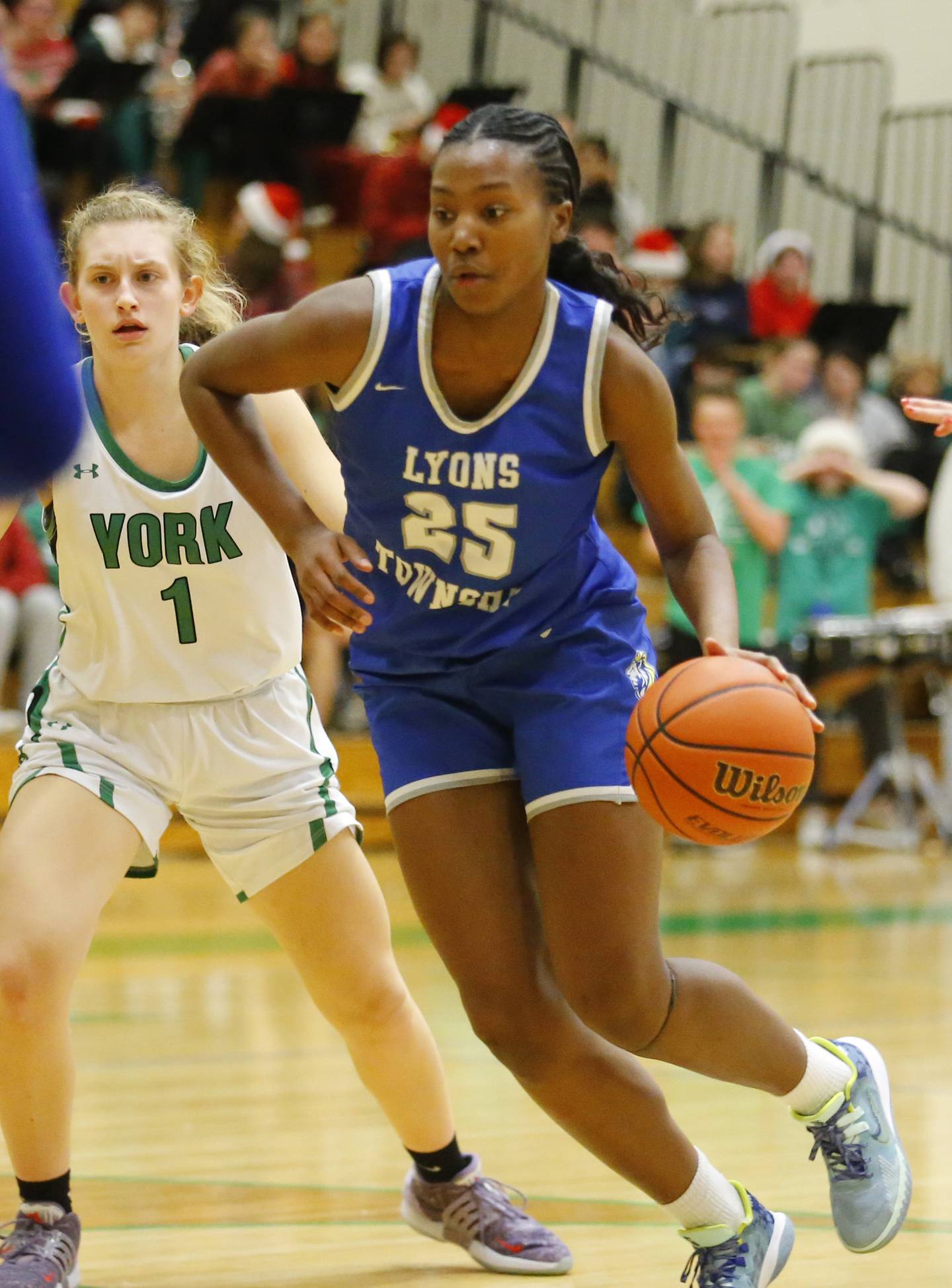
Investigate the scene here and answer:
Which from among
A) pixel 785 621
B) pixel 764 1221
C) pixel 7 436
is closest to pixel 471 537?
pixel 764 1221

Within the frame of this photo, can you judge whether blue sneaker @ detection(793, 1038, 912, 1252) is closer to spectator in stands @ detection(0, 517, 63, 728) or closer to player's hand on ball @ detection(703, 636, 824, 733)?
player's hand on ball @ detection(703, 636, 824, 733)

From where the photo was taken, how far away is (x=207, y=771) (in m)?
3.23

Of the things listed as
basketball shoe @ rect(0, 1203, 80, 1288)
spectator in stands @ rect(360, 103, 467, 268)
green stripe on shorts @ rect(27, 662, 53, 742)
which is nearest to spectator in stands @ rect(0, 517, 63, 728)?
spectator in stands @ rect(360, 103, 467, 268)

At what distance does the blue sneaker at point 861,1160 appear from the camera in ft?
10.1

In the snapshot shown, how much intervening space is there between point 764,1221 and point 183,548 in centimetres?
152

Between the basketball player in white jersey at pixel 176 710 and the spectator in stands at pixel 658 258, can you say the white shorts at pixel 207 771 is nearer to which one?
Result: the basketball player in white jersey at pixel 176 710

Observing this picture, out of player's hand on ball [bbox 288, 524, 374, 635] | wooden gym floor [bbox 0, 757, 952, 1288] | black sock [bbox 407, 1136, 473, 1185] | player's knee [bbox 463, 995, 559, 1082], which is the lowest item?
wooden gym floor [bbox 0, 757, 952, 1288]

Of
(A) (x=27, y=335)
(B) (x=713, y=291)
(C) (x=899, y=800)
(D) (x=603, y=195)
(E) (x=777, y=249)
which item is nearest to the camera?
(A) (x=27, y=335)

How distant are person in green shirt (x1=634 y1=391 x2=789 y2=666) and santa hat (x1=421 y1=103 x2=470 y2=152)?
11.4ft

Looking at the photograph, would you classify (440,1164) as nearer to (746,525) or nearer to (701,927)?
(701,927)

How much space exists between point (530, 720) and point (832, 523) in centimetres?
666

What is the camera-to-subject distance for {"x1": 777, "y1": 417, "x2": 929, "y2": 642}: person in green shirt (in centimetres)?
932

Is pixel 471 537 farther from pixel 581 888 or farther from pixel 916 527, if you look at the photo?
pixel 916 527

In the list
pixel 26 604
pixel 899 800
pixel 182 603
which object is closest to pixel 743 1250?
pixel 182 603
